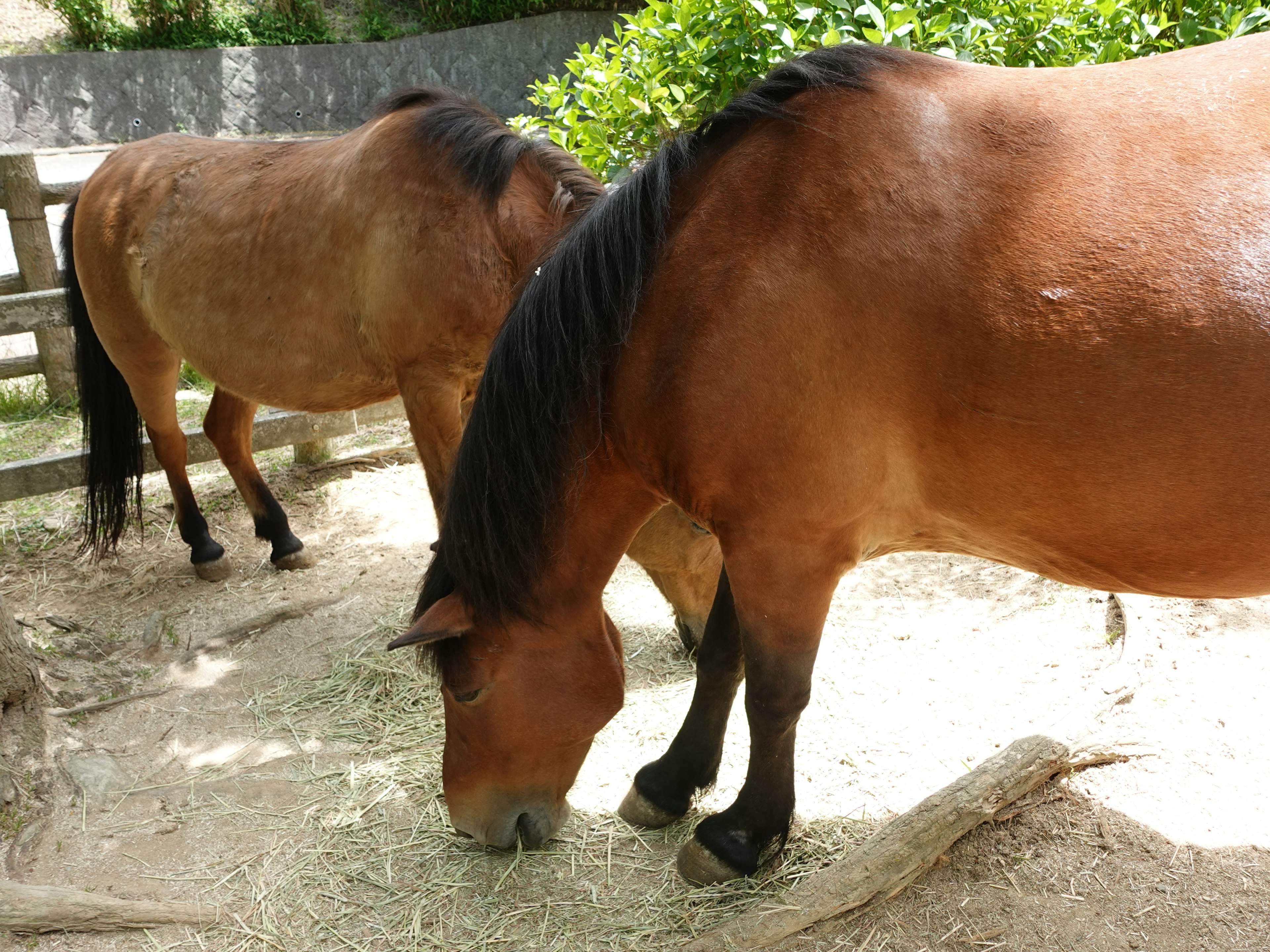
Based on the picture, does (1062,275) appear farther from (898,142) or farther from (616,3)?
(616,3)

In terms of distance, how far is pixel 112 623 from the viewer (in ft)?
13.0

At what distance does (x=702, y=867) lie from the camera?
2416 millimetres

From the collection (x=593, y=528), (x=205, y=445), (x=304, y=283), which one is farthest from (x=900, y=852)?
(x=205, y=445)

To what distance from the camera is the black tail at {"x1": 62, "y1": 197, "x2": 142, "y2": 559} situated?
14.1ft

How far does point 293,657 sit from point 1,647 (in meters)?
1.04

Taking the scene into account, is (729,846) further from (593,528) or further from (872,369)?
(872,369)

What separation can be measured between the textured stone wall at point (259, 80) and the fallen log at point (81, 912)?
15.1m

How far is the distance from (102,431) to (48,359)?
2.24 m

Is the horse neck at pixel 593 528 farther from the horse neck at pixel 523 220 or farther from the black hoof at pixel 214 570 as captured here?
the black hoof at pixel 214 570

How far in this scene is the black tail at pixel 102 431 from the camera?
4.29m

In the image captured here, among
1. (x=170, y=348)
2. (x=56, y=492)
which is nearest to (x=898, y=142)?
(x=170, y=348)

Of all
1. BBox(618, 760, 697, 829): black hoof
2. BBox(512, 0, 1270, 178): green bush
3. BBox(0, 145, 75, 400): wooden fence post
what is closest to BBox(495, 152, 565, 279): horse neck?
BBox(512, 0, 1270, 178): green bush

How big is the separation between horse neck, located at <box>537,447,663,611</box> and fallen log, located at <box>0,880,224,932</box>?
127 centimetres

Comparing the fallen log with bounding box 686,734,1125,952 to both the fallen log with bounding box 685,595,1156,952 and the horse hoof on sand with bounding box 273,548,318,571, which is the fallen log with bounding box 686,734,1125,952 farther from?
the horse hoof on sand with bounding box 273,548,318,571
